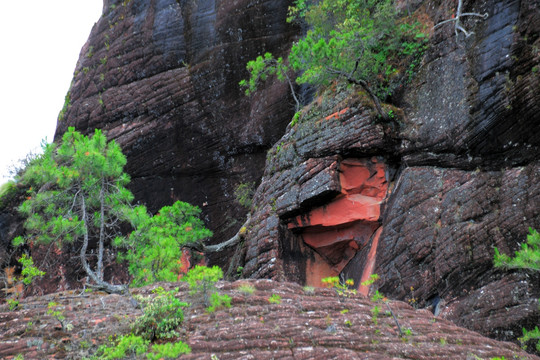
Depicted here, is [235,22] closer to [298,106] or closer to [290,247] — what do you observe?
[298,106]

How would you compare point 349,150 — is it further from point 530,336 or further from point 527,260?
point 530,336

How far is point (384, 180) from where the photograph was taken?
543 inches

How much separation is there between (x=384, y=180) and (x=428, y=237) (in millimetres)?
3260

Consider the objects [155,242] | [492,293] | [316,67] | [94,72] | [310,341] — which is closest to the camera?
[310,341]

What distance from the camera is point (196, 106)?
22469 millimetres

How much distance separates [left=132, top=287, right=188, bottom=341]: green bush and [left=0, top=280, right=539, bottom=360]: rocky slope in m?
0.19

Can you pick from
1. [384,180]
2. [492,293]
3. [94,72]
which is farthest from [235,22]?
[492,293]

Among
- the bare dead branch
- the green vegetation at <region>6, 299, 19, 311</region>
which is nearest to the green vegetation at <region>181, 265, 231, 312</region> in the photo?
the green vegetation at <region>6, 299, 19, 311</region>

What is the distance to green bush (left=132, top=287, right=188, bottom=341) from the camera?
6.62m

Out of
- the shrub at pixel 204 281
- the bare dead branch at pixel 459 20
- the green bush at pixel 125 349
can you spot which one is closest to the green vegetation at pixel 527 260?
the shrub at pixel 204 281

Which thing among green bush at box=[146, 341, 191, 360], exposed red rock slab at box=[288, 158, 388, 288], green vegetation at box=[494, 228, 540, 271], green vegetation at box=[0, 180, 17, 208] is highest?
green vegetation at box=[0, 180, 17, 208]

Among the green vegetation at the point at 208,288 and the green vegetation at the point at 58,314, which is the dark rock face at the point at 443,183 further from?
the green vegetation at the point at 58,314

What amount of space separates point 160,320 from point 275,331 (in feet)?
6.12

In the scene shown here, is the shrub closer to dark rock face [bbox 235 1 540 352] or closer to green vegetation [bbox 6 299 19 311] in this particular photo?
green vegetation [bbox 6 299 19 311]
